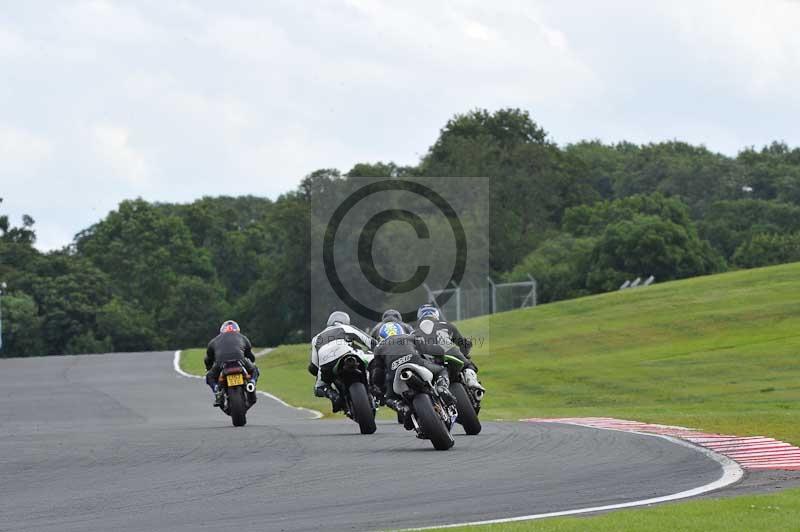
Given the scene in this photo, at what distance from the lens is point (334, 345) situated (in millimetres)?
19422

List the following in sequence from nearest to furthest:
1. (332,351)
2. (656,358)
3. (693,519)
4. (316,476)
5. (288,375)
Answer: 1. (693,519)
2. (316,476)
3. (332,351)
4. (656,358)
5. (288,375)

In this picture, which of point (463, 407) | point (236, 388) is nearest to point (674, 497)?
point (463, 407)

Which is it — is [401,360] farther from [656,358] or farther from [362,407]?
[656,358]

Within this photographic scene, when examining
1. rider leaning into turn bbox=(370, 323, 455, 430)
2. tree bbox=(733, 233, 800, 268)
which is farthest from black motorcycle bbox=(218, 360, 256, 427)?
tree bbox=(733, 233, 800, 268)

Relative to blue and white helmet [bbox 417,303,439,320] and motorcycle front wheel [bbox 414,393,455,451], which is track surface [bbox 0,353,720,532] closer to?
motorcycle front wheel [bbox 414,393,455,451]

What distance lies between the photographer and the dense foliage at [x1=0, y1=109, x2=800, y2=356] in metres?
86.0

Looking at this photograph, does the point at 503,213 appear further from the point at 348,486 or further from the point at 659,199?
the point at 348,486

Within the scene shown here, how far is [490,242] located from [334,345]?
3319 inches

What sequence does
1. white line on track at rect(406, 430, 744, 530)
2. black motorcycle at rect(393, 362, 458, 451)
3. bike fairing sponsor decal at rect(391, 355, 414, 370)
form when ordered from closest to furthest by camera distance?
1. white line on track at rect(406, 430, 744, 530)
2. black motorcycle at rect(393, 362, 458, 451)
3. bike fairing sponsor decal at rect(391, 355, 414, 370)

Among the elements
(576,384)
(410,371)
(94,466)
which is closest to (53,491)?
(94,466)

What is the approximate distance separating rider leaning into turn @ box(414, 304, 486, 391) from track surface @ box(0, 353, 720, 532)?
86 centimetres

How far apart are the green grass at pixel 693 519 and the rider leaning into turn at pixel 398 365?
5.77m

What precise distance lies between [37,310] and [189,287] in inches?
585

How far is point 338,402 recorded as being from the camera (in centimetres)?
1984
